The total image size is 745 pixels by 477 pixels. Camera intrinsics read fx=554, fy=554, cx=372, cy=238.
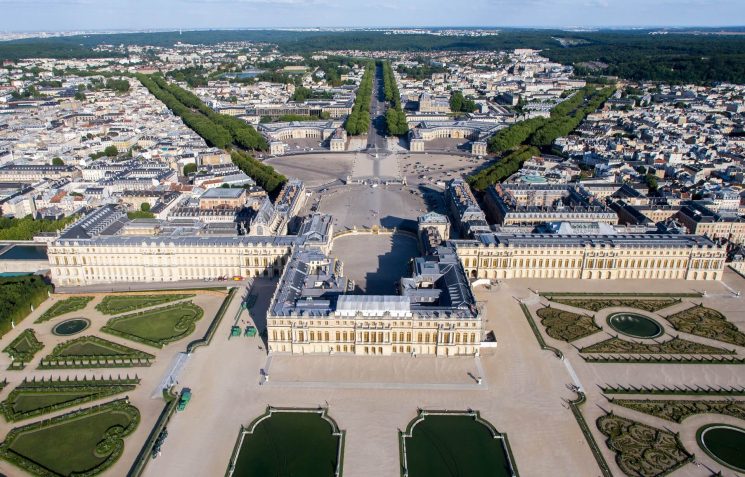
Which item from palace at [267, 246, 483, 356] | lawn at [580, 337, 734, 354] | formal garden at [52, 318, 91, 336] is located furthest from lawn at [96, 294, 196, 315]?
lawn at [580, 337, 734, 354]

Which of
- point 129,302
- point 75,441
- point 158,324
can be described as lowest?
point 75,441

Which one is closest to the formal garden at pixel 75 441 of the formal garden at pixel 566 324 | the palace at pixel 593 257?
the formal garden at pixel 566 324

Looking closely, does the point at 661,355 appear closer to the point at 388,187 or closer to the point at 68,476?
the point at 68,476

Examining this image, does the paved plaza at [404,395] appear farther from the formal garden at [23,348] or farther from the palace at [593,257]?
the formal garden at [23,348]

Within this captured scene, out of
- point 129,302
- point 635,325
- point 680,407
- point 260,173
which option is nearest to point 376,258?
point 129,302

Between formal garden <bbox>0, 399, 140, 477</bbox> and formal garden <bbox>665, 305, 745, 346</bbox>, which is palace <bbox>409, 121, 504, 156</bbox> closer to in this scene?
formal garden <bbox>665, 305, 745, 346</bbox>

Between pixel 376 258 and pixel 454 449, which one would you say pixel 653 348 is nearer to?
pixel 454 449

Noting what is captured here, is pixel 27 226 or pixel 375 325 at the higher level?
pixel 375 325
